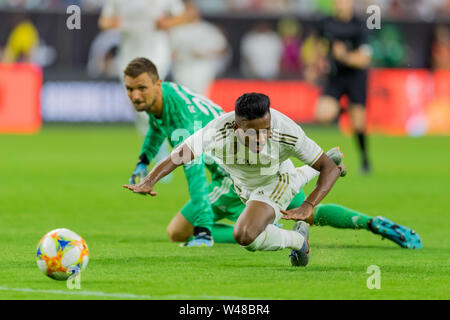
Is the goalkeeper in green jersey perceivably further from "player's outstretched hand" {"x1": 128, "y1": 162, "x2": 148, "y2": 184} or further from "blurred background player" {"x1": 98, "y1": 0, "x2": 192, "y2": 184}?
"blurred background player" {"x1": 98, "y1": 0, "x2": 192, "y2": 184}

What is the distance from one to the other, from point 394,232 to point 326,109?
5.90m

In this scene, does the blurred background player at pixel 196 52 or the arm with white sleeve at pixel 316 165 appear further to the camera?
the blurred background player at pixel 196 52

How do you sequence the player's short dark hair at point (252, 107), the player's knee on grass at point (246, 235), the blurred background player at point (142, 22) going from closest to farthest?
the player's short dark hair at point (252, 107) < the player's knee on grass at point (246, 235) < the blurred background player at point (142, 22)

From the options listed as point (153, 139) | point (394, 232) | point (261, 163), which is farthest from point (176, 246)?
point (394, 232)

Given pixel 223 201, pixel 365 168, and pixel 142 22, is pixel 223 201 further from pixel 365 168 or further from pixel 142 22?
pixel 365 168

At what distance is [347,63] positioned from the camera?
541 inches

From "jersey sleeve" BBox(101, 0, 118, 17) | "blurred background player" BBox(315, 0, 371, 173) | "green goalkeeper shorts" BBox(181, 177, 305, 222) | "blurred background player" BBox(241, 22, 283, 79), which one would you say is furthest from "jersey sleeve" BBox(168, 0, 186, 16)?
"blurred background player" BBox(241, 22, 283, 79)

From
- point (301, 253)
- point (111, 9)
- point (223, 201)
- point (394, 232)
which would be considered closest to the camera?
point (301, 253)

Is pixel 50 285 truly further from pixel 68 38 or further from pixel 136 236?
pixel 68 38

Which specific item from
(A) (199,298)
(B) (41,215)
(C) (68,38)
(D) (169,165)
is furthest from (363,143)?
(C) (68,38)

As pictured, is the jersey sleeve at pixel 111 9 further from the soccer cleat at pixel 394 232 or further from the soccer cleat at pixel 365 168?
the soccer cleat at pixel 394 232

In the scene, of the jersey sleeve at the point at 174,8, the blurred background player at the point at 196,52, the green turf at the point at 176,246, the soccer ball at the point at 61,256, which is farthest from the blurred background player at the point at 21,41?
the soccer ball at the point at 61,256

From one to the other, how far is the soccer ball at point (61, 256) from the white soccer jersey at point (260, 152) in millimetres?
962

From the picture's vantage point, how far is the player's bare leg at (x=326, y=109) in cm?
1346
